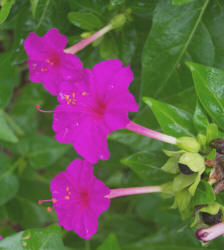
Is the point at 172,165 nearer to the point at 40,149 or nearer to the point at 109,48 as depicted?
the point at 109,48

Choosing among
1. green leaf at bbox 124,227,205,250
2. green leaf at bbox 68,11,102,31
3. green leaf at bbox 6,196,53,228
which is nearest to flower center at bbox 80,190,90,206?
green leaf at bbox 124,227,205,250

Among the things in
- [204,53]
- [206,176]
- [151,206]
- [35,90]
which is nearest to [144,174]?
[206,176]

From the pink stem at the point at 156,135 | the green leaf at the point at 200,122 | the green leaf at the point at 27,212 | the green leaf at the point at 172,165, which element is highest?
the green leaf at the point at 200,122

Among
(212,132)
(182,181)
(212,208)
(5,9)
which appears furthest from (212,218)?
(5,9)

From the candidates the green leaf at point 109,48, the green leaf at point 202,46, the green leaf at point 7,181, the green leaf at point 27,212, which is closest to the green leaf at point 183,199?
the green leaf at point 202,46

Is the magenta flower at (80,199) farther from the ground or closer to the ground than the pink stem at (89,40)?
closer to the ground

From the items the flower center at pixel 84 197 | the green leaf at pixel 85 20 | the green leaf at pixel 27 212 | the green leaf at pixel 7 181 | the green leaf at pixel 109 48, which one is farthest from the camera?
the green leaf at pixel 27 212

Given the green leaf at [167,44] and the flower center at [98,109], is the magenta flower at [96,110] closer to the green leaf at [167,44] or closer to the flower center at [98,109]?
the flower center at [98,109]
